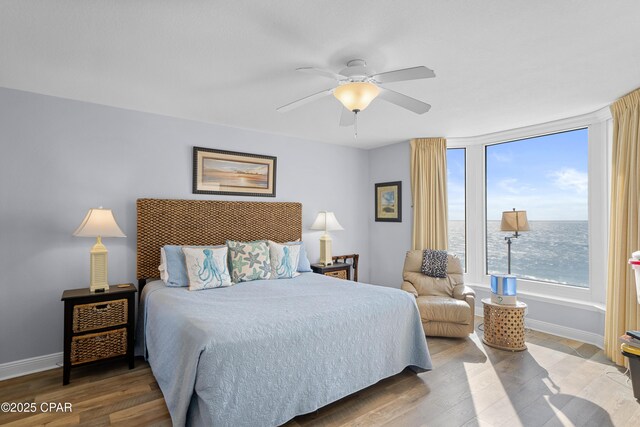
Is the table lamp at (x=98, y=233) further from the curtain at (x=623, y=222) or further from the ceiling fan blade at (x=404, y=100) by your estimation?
the curtain at (x=623, y=222)

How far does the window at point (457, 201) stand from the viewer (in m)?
4.85

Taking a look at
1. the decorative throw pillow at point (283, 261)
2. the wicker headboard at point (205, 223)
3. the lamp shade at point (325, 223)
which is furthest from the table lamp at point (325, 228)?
the decorative throw pillow at point (283, 261)

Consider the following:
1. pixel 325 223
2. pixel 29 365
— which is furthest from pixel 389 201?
pixel 29 365

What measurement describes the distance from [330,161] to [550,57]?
3.20 metres

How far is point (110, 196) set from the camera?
132 inches

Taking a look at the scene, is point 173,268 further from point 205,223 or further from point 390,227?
point 390,227

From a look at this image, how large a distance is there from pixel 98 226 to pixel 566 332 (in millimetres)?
5065

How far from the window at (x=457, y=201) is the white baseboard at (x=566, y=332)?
45.3 inches

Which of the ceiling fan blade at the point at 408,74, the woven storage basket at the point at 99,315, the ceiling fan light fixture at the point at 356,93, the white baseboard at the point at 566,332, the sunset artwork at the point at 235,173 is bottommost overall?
A: the white baseboard at the point at 566,332

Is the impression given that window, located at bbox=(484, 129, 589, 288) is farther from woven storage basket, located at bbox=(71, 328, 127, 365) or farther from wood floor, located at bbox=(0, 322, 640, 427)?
woven storage basket, located at bbox=(71, 328, 127, 365)

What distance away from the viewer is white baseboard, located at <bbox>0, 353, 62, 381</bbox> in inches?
112

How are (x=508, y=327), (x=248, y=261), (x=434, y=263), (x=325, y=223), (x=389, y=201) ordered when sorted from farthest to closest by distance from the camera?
1. (x=389, y=201)
2. (x=325, y=223)
3. (x=434, y=263)
4. (x=248, y=261)
5. (x=508, y=327)

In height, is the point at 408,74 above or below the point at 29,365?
above

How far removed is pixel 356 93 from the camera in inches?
86.7
